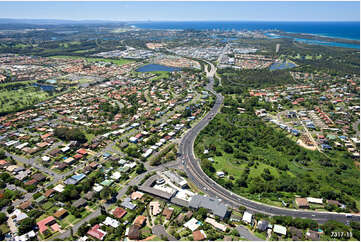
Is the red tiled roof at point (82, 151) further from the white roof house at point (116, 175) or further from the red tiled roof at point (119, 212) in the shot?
the red tiled roof at point (119, 212)

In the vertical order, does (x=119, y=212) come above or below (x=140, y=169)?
below

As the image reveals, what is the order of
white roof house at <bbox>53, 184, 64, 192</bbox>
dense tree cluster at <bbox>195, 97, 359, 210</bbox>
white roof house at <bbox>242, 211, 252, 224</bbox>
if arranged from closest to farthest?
white roof house at <bbox>242, 211, 252, 224</bbox>
white roof house at <bbox>53, 184, 64, 192</bbox>
dense tree cluster at <bbox>195, 97, 359, 210</bbox>

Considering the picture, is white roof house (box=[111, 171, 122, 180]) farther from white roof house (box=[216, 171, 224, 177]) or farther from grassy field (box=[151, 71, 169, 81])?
grassy field (box=[151, 71, 169, 81])

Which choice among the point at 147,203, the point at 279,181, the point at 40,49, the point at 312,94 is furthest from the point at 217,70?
the point at 40,49

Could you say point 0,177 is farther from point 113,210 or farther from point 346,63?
point 346,63

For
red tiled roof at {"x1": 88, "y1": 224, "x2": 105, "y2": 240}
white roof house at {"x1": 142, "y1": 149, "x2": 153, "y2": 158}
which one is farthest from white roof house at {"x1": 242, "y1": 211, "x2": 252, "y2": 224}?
white roof house at {"x1": 142, "y1": 149, "x2": 153, "y2": 158}

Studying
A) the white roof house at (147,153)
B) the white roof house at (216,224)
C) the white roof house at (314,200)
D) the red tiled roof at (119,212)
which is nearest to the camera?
the white roof house at (216,224)

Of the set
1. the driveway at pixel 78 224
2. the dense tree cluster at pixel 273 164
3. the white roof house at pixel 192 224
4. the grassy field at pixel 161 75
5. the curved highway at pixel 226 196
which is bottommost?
the driveway at pixel 78 224

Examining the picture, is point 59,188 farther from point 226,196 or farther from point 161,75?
point 161,75

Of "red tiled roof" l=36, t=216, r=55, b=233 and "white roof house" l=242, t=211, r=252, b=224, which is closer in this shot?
"red tiled roof" l=36, t=216, r=55, b=233

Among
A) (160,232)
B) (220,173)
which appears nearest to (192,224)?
(160,232)

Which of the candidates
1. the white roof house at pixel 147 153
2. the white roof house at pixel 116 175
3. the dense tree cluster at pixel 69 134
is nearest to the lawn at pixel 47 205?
the white roof house at pixel 116 175
